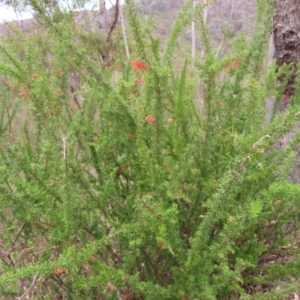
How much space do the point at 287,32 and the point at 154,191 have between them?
1.54 meters

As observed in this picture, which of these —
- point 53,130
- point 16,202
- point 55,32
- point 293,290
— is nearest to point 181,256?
point 293,290

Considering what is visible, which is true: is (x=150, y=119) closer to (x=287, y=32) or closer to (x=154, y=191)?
(x=154, y=191)

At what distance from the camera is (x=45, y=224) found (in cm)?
168

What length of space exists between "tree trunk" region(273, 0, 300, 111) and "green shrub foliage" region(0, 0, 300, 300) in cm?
54

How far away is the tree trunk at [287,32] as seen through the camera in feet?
8.42

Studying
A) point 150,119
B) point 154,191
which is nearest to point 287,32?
point 150,119

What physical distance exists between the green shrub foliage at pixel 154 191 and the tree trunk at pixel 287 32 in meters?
0.54

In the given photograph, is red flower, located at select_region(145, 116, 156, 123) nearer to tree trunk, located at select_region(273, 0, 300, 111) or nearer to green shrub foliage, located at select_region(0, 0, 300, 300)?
green shrub foliage, located at select_region(0, 0, 300, 300)

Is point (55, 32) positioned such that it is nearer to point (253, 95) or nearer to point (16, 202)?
point (16, 202)

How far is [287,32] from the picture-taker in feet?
8.57

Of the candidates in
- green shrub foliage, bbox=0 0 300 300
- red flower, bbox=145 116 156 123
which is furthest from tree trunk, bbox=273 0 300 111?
red flower, bbox=145 116 156 123

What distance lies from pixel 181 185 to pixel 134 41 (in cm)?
64

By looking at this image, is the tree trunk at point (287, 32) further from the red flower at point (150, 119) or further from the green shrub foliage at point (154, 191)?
the red flower at point (150, 119)

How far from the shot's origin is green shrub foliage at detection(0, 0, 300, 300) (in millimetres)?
1413
